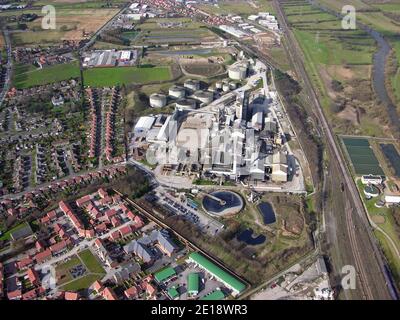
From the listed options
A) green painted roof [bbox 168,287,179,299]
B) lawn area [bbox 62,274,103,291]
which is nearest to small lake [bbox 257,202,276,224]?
green painted roof [bbox 168,287,179,299]

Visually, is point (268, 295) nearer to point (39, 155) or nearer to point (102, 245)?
point (102, 245)

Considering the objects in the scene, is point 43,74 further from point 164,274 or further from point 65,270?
point 164,274

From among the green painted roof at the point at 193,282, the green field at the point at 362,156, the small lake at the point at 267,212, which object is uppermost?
the green field at the point at 362,156

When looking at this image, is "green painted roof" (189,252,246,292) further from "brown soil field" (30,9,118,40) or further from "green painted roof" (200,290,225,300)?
"brown soil field" (30,9,118,40)

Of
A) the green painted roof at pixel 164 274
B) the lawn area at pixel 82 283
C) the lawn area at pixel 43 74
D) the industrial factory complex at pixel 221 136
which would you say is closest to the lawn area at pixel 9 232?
the lawn area at pixel 82 283

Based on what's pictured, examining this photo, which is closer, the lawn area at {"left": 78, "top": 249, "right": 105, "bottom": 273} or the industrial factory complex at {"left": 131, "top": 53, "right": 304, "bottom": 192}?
the lawn area at {"left": 78, "top": 249, "right": 105, "bottom": 273}

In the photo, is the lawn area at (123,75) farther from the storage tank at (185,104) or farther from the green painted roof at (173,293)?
the green painted roof at (173,293)
